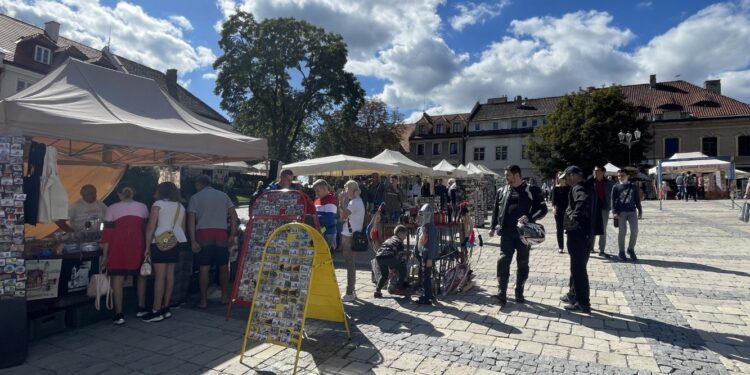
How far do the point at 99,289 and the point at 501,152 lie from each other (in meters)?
52.6

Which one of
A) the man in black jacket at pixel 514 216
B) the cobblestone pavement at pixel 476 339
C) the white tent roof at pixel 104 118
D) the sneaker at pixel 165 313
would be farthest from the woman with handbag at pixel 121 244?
the man in black jacket at pixel 514 216

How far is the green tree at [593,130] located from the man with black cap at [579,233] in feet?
123

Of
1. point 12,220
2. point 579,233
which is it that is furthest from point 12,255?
point 579,233

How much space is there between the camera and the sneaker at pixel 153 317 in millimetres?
4848

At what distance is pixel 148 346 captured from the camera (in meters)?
4.08

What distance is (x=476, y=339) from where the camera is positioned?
166 inches

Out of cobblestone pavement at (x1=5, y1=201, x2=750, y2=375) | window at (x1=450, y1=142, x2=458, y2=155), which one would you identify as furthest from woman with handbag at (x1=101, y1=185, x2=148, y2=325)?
window at (x1=450, y1=142, x2=458, y2=155)

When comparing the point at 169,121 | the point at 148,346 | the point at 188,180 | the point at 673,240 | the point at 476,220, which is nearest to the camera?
the point at 148,346

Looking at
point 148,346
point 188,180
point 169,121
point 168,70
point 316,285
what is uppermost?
point 168,70

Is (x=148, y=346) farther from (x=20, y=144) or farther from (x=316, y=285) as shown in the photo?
(x=20, y=144)

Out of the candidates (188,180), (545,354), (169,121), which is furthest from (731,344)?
(188,180)

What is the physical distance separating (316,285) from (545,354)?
2.44 meters

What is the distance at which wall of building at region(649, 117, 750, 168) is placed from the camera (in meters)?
41.8

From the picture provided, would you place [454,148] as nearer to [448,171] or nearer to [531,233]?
[448,171]
